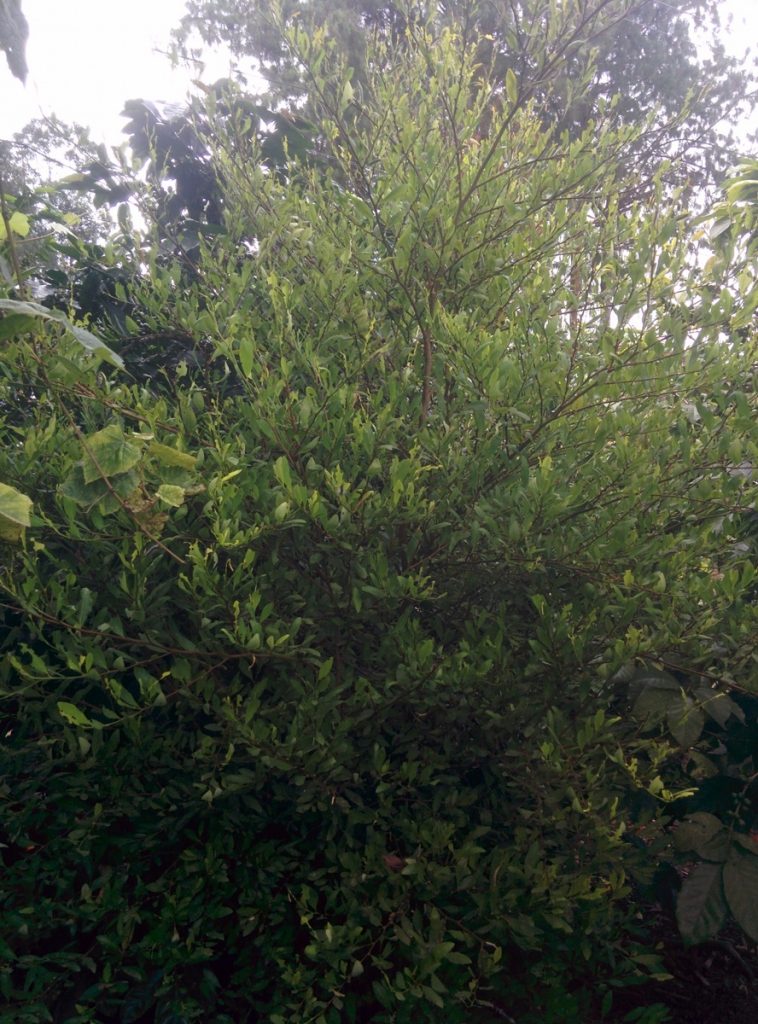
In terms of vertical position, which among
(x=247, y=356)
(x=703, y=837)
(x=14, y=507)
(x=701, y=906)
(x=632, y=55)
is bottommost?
(x=701, y=906)

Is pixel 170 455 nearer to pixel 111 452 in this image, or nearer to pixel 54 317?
pixel 111 452

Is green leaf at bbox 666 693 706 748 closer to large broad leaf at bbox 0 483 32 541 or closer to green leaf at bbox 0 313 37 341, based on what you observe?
large broad leaf at bbox 0 483 32 541

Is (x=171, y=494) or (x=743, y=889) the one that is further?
(x=743, y=889)

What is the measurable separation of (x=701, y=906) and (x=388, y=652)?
0.96 metres

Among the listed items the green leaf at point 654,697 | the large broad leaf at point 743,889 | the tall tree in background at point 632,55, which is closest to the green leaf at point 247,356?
the green leaf at point 654,697

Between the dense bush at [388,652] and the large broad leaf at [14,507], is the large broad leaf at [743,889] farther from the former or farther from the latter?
the large broad leaf at [14,507]

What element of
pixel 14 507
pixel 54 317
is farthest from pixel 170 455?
pixel 54 317

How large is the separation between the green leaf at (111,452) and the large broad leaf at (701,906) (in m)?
1.65

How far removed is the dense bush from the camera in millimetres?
1959

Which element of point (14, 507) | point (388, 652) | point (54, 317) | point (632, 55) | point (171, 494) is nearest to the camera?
point (54, 317)

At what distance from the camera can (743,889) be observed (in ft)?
6.67

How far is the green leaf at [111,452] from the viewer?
1400mm

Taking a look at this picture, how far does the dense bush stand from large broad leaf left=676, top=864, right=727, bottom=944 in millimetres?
110

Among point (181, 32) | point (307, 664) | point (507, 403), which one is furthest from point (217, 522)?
point (181, 32)
